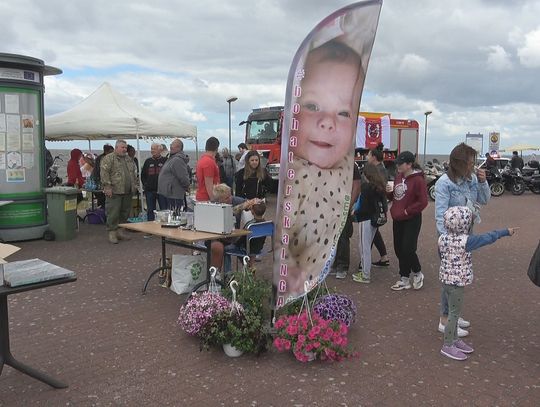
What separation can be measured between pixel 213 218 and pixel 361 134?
711 inches

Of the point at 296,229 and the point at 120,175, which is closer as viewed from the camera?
the point at 296,229

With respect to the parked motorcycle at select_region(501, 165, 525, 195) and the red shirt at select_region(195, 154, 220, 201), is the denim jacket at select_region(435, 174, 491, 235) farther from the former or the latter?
the parked motorcycle at select_region(501, 165, 525, 195)

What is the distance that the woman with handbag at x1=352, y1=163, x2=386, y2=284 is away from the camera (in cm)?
687

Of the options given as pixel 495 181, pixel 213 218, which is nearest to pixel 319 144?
pixel 213 218

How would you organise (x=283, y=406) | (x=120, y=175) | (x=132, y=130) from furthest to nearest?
(x=132, y=130)
(x=120, y=175)
(x=283, y=406)

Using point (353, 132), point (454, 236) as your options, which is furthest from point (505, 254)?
point (353, 132)

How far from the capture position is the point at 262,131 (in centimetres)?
1998

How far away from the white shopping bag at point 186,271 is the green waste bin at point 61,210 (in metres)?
4.40

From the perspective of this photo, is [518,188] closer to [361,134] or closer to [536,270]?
[361,134]

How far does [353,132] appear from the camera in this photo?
14.6 feet

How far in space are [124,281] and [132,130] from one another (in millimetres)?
5206

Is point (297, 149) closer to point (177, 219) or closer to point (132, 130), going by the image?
point (177, 219)

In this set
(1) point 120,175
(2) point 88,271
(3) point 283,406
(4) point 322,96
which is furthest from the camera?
(1) point 120,175

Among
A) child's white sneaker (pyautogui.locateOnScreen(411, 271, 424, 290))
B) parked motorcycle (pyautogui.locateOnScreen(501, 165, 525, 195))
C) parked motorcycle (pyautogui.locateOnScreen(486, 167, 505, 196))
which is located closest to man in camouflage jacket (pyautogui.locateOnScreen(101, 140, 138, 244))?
child's white sneaker (pyautogui.locateOnScreen(411, 271, 424, 290))
